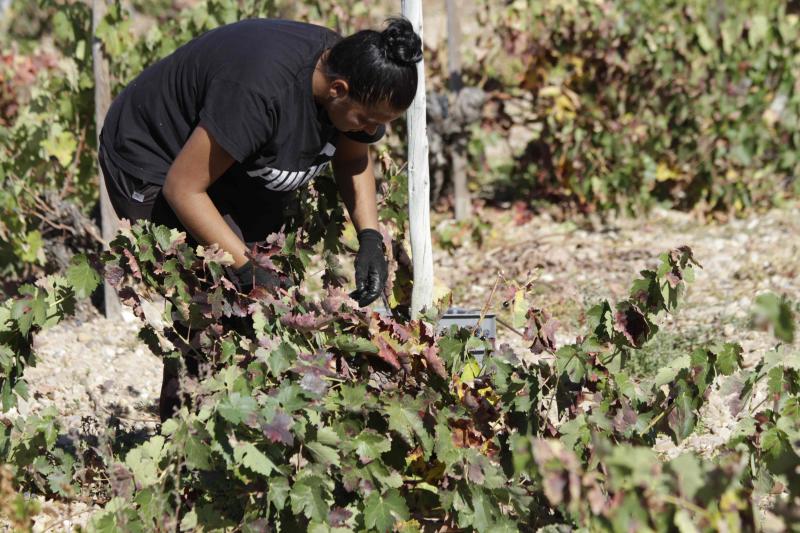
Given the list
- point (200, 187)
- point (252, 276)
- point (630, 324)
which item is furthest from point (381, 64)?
point (630, 324)

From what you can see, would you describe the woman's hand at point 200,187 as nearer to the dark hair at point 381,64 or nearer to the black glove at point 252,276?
the black glove at point 252,276

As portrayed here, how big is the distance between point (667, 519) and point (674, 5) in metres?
4.59

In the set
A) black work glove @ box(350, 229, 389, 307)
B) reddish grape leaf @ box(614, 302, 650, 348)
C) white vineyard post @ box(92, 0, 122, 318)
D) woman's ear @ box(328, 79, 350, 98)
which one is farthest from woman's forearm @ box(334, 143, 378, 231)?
white vineyard post @ box(92, 0, 122, 318)

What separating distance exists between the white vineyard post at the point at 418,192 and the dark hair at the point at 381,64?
0.36m

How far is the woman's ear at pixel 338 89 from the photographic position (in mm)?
2365

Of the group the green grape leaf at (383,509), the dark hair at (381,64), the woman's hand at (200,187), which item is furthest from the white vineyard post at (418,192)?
the green grape leaf at (383,509)

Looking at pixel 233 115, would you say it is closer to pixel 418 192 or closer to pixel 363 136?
pixel 363 136

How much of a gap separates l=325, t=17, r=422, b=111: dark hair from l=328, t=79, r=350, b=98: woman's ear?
0.03 feet

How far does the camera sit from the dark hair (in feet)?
7.61

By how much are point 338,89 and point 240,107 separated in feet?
0.77

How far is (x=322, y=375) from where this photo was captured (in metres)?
2.23

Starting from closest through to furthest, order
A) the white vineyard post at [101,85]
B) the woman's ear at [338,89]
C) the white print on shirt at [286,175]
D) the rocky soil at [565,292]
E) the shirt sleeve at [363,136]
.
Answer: the woman's ear at [338,89] < the white print on shirt at [286,175] < the shirt sleeve at [363,136] < the rocky soil at [565,292] < the white vineyard post at [101,85]

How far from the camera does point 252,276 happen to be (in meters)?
2.54

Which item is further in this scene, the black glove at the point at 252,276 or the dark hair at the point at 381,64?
the black glove at the point at 252,276
